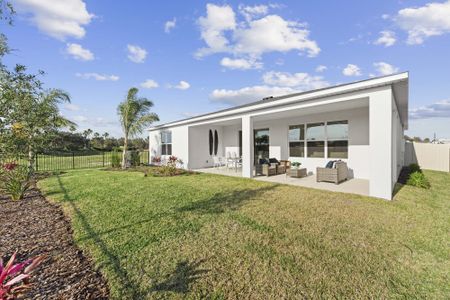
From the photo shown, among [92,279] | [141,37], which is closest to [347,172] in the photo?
[92,279]

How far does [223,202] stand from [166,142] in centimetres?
1266

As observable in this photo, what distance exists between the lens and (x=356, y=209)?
548 cm

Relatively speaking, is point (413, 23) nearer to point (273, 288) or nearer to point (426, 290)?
point (426, 290)

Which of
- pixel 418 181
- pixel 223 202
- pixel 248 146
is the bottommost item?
pixel 223 202

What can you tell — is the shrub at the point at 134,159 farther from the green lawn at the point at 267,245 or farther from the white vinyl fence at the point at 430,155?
the white vinyl fence at the point at 430,155

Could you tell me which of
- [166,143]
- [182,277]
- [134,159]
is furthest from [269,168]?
[134,159]

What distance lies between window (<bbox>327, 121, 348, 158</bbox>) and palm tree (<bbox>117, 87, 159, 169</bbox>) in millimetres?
12403

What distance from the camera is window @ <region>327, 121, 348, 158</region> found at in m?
10.2

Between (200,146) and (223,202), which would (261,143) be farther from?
(223,202)

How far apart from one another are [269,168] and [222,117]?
397cm

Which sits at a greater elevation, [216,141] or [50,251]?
[216,141]

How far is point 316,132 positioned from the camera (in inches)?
438

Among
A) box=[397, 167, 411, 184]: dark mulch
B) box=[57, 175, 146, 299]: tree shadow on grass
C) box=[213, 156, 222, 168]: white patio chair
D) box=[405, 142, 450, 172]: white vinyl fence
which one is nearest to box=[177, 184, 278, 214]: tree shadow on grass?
box=[57, 175, 146, 299]: tree shadow on grass

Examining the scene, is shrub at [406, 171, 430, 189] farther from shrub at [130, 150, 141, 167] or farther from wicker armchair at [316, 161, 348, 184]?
shrub at [130, 150, 141, 167]
